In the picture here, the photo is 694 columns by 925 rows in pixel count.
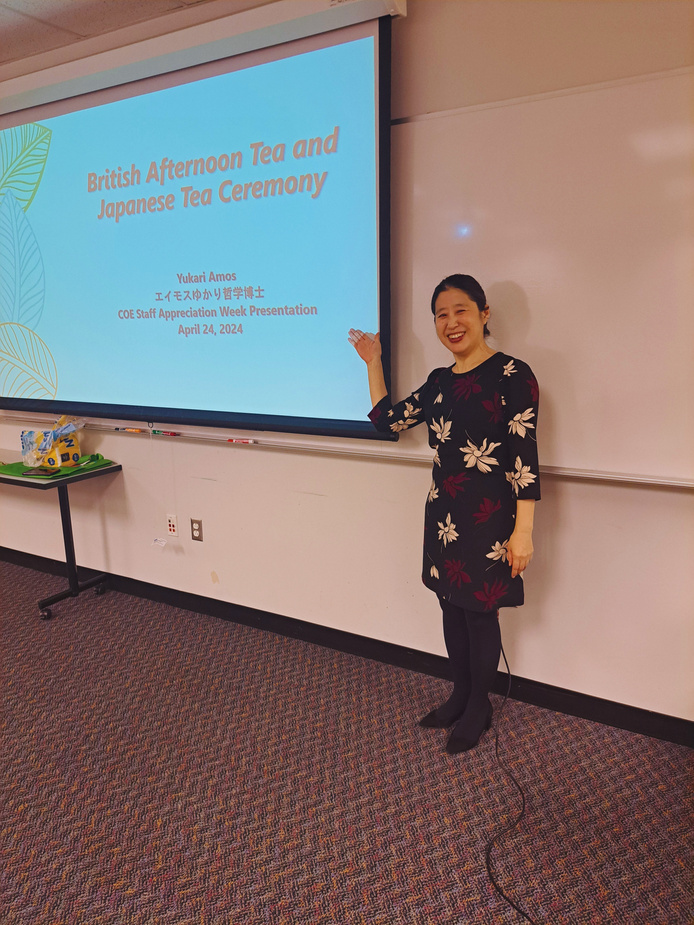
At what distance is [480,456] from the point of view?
192 centimetres

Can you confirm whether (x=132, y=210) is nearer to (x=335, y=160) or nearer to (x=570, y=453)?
(x=335, y=160)

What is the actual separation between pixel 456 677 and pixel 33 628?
1948mm

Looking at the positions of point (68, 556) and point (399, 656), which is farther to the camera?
point (68, 556)

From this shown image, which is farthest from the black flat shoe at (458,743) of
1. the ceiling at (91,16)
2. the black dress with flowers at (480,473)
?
the ceiling at (91,16)

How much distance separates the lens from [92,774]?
199 cm

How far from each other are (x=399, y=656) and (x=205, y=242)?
72.7 inches

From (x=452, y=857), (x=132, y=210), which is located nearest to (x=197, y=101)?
(x=132, y=210)

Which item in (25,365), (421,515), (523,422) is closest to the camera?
(523,422)

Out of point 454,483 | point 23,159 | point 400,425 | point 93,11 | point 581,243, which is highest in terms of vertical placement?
point 93,11

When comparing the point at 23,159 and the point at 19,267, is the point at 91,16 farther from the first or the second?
the point at 19,267

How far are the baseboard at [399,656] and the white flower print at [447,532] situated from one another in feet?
2.24

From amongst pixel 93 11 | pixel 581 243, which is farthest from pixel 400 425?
pixel 93 11

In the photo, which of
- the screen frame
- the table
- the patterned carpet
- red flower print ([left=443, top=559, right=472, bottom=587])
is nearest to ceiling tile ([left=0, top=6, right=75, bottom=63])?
the screen frame

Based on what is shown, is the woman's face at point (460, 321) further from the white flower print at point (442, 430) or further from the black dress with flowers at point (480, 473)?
the white flower print at point (442, 430)
